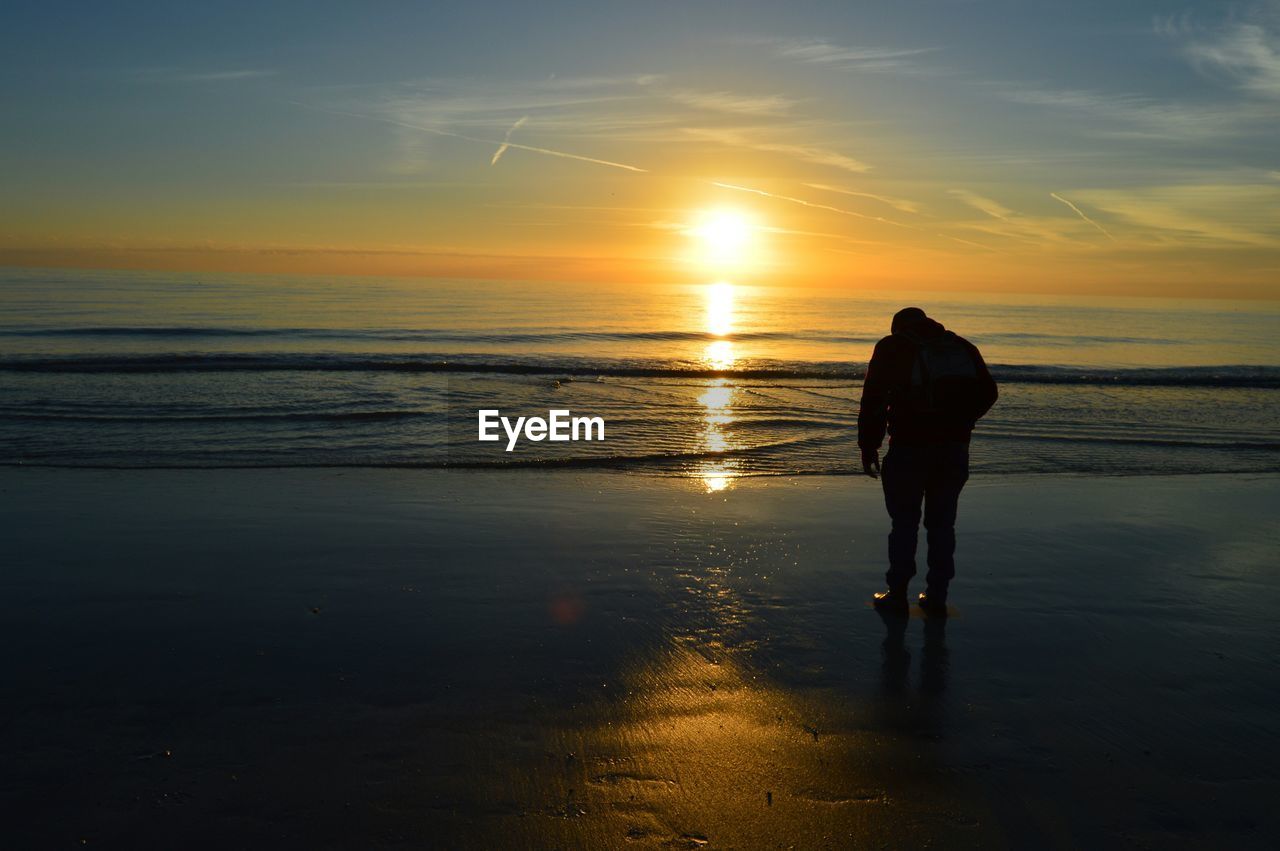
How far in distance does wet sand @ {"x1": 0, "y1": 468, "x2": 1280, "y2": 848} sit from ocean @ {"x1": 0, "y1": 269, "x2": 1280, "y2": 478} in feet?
11.6

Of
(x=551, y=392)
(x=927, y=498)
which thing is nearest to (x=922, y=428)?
(x=927, y=498)

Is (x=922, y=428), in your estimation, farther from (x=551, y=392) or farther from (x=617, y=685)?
(x=551, y=392)

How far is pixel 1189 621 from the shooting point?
541 centimetres

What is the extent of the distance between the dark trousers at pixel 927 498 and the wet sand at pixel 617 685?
0.35 m

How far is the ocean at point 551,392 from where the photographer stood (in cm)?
1166

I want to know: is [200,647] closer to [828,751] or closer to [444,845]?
[444,845]

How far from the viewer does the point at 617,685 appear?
4.38 m

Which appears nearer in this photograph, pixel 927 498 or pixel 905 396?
pixel 905 396

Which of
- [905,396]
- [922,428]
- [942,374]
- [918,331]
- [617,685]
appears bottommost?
[617,685]

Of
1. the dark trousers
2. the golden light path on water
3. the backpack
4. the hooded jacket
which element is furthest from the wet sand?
the golden light path on water

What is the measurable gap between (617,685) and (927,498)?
91.6 inches

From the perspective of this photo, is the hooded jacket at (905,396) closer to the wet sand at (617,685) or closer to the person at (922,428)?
the person at (922,428)

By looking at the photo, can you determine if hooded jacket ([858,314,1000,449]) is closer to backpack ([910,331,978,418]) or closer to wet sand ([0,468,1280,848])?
backpack ([910,331,978,418])

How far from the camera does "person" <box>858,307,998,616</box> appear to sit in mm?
5293
